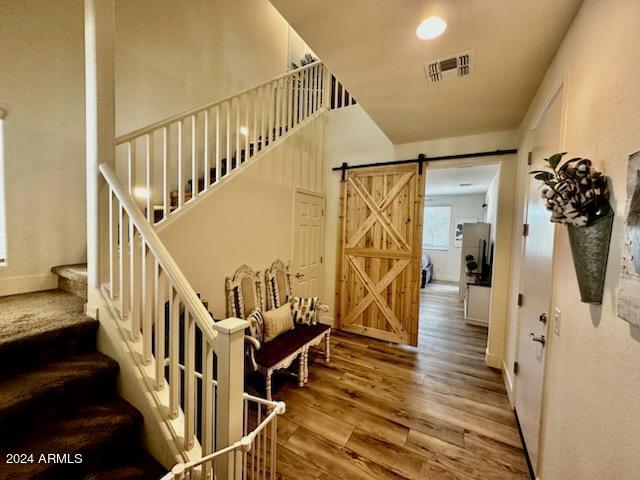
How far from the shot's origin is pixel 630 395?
0.75m

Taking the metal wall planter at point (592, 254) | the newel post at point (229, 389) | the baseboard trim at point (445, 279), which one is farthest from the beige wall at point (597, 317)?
the baseboard trim at point (445, 279)

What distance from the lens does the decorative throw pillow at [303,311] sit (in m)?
3.02

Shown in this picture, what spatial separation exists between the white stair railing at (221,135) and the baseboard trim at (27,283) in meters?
0.98

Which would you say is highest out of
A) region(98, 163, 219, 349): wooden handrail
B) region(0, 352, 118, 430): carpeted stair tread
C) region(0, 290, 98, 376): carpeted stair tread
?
region(98, 163, 219, 349): wooden handrail

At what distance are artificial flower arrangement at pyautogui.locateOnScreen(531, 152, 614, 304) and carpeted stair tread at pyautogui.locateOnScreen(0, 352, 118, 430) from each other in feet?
7.72

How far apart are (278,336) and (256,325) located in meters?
0.33

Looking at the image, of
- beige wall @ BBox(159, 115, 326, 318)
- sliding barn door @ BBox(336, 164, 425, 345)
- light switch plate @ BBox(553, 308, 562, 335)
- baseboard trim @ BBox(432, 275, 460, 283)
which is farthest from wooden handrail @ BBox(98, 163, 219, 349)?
baseboard trim @ BBox(432, 275, 460, 283)

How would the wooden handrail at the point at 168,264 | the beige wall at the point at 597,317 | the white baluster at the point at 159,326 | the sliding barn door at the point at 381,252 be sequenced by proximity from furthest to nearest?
the sliding barn door at the point at 381,252
the white baluster at the point at 159,326
the wooden handrail at the point at 168,264
the beige wall at the point at 597,317

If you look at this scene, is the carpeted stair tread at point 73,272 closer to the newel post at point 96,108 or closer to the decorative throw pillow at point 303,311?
the newel post at point 96,108

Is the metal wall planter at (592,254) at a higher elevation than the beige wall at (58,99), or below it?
below

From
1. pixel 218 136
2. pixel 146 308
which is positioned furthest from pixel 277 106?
pixel 146 308

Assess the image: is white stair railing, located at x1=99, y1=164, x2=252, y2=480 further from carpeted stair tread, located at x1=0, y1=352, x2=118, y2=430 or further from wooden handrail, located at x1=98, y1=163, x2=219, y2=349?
carpeted stair tread, located at x1=0, y1=352, x2=118, y2=430

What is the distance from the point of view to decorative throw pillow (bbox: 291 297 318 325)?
9.92ft

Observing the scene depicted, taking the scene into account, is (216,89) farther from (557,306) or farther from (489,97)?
(557,306)
